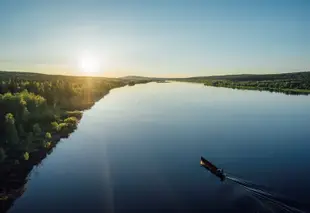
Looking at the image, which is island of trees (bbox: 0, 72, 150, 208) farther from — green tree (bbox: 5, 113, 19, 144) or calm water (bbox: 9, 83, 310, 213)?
calm water (bbox: 9, 83, 310, 213)

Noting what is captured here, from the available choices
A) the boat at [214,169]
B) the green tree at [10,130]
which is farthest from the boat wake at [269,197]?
the green tree at [10,130]

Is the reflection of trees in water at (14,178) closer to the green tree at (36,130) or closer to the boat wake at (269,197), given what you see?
the green tree at (36,130)

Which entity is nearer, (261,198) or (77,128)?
(261,198)

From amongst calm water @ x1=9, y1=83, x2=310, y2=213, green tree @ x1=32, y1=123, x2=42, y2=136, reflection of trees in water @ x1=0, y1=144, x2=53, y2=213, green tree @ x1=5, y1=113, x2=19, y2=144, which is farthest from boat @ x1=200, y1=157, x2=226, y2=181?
green tree @ x1=32, y1=123, x2=42, y2=136

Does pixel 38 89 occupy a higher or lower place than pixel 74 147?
higher

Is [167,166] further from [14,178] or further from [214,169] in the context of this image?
[14,178]

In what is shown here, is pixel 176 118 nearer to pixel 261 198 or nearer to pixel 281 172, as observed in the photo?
pixel 281 172

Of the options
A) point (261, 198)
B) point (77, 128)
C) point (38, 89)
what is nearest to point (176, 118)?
point (77, 128)

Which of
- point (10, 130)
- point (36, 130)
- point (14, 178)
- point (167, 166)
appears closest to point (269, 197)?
point (167, 166)
